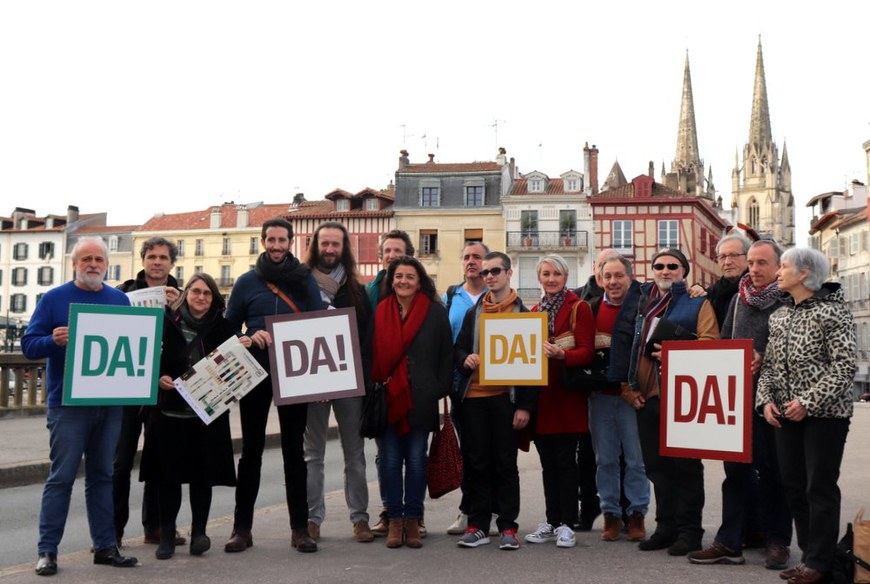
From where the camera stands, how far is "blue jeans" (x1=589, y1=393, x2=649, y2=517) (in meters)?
7.52

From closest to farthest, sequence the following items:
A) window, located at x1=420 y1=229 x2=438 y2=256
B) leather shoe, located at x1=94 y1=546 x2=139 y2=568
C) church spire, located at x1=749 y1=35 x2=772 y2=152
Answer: leather shoe, located at x1=94 y1=546 x2=139 y2=568 → window, located at x1=420 y1=229 x2=438 y2=256 → church spire, located at x1=749 y1=35 x2=772 y2=152

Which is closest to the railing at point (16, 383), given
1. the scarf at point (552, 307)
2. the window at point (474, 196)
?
the scarf at point (552, 307)

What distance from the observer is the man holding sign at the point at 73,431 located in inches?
253

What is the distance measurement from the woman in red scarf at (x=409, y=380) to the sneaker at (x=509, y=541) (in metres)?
0.60

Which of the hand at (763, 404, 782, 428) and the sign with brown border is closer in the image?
the hand at (763, 404, 782, 428)

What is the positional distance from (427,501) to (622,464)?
8.48ft

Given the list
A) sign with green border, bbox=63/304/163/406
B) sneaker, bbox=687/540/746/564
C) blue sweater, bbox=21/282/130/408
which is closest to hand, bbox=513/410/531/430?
sneaker, bbox=687/540/746/564

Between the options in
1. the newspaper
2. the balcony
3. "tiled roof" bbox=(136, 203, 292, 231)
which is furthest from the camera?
"tiled roof" bbox=(136, 203, 292, 231)

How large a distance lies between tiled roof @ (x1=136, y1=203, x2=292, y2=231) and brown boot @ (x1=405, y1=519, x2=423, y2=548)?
76235 mm

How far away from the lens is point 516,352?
7.25 meters

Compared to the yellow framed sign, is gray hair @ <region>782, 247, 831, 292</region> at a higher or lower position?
higher

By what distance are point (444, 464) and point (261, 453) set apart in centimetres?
137

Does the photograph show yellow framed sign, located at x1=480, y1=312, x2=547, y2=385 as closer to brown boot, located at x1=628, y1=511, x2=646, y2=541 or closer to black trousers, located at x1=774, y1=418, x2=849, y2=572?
brown boot, located at x1=628, y1=511, x2=646, y2=541

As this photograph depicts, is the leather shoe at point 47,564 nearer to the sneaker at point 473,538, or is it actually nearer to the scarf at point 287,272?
the scarf at point 287,272
